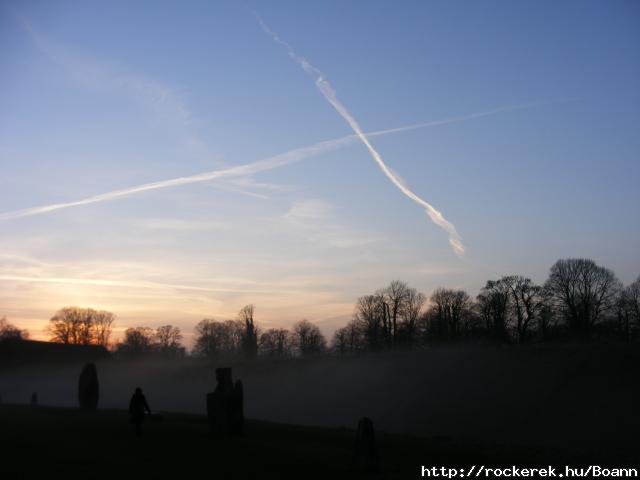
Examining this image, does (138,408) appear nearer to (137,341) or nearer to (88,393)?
(88,393)

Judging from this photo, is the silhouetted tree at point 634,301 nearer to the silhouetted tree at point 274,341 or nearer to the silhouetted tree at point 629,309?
the silhouetted tree at point 629,309

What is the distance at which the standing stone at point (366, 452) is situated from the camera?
1717cm

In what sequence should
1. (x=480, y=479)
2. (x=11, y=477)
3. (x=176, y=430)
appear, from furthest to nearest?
(x=176, y=430) → (x=480, y=479) → (x=11, y=477)

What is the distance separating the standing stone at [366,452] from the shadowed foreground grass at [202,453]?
1.00ft

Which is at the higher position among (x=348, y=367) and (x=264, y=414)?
(x=348, y=367)

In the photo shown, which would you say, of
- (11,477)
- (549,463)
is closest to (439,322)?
(549,463)

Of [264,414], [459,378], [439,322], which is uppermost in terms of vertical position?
[439,322]

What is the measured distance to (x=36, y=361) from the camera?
9475cm

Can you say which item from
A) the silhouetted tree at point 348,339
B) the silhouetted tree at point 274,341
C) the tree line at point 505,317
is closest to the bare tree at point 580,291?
the tree line at point 505,317

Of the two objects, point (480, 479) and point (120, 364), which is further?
point (120, 364)

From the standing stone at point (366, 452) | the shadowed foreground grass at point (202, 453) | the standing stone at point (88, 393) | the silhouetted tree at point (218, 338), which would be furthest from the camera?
the silhouetted tree at point (218, 338)

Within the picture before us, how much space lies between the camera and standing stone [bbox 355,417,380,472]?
17.2m

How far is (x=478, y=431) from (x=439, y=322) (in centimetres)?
6094

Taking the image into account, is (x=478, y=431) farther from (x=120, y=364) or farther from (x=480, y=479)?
(x=120, y=364)
